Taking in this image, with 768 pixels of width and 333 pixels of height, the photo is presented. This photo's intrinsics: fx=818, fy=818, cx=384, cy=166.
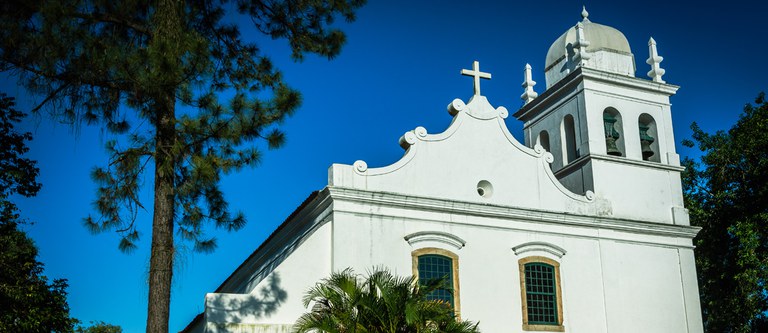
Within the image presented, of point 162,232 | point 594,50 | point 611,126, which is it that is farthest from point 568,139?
point 162,232

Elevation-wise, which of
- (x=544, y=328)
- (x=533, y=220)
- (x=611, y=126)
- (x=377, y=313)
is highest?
(x=611, y=126)

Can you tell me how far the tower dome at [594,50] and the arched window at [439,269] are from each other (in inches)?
284

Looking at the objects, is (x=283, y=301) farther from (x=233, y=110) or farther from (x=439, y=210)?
(x=233, y=110)

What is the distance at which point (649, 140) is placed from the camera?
72.7 ft

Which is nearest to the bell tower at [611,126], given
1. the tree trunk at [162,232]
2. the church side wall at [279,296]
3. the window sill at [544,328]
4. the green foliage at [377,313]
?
the window sill at [544,328]

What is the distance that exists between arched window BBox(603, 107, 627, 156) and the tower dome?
45.8 inches

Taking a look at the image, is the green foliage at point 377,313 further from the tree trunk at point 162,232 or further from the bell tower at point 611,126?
the bell tower at point 611,126

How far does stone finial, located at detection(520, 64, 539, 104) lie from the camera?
78.9 ft

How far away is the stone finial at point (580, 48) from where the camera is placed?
70.7 ft

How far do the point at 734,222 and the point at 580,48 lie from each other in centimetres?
973

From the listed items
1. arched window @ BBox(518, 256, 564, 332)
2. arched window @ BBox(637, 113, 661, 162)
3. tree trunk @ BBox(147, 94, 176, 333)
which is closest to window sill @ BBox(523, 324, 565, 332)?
arched window @ BBox(518, 256, 564, 332)

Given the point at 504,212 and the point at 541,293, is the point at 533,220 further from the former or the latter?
the point at 541,293

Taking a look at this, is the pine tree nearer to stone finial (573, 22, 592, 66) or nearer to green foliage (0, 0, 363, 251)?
green foliage (0, 0, 363, 251)

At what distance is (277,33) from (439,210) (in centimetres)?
619
